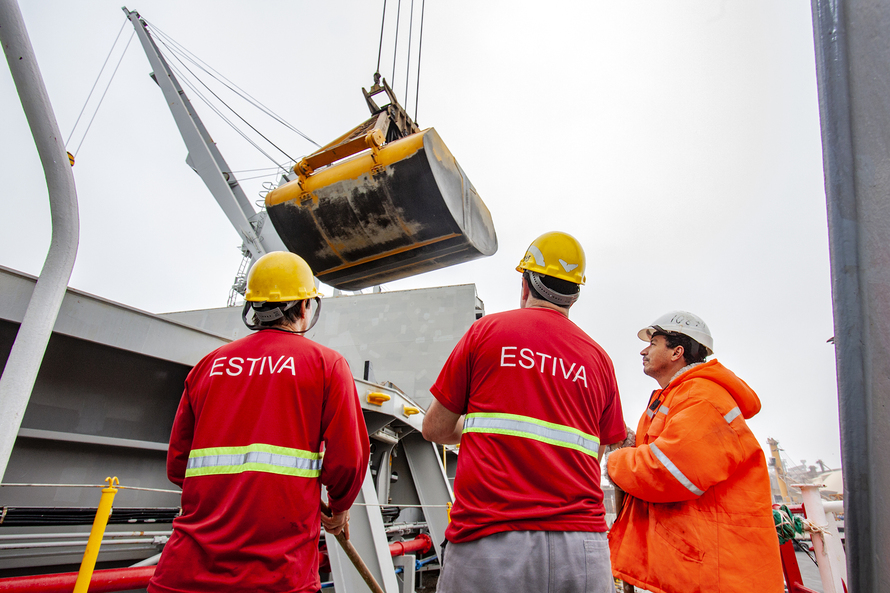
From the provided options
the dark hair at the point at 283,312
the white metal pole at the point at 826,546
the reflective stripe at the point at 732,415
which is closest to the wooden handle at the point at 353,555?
the dark hair at the point at 283,312

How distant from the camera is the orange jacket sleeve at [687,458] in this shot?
5.94ft

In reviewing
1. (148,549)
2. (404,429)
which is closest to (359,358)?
(404,429)

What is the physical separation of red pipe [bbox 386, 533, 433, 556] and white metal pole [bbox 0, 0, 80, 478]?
3.44 metres

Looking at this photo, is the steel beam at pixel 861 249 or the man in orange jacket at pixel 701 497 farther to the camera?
the man in orange jacket at pixel 701 497

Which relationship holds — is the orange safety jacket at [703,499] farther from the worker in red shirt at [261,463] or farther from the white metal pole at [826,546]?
the worker in red shirt at [261,463]

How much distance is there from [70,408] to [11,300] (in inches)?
37.9

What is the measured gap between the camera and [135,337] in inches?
119

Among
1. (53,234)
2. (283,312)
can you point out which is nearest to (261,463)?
(283,312)

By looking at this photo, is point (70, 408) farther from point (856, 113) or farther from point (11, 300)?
point (856, 113)

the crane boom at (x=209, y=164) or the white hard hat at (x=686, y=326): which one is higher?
the crane boom at (x=209, y=164)

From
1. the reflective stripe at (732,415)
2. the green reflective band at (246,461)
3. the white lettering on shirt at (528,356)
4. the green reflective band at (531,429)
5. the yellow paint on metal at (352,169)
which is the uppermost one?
the yellow paint on metal at (352,169)

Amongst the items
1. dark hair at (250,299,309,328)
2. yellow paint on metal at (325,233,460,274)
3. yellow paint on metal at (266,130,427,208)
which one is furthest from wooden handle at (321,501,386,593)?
yellow paint on metal at (266,130,427,208)

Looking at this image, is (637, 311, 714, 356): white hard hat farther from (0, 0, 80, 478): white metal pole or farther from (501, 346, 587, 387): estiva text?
(0, 0, 80, 478): white metal pole

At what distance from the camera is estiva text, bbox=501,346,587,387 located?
5.10 ft
